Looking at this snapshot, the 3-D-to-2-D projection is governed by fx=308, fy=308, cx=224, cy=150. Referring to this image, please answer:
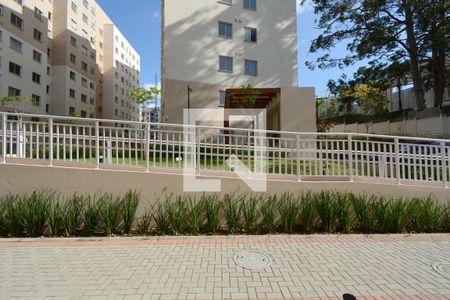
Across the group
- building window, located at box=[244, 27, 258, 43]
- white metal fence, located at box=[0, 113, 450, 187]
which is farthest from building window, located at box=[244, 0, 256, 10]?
white metal fence, located at box=[0, 113, 450, 187]

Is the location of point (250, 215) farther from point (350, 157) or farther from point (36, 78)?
point (36, 78)

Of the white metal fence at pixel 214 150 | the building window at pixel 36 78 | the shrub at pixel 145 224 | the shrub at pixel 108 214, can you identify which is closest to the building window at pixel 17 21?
the building window at pixel 36 78

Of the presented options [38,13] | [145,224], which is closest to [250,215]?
[145,224]

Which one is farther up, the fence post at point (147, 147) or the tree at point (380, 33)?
the tree at point (380, 33)

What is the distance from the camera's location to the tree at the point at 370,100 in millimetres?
30297

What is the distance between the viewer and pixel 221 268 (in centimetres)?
437

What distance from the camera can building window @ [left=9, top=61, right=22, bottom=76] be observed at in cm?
3144

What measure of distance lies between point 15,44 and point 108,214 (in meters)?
35.1

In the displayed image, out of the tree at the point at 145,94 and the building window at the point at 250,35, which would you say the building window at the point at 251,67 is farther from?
the tree at the point at 145,94

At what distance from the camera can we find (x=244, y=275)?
413cm

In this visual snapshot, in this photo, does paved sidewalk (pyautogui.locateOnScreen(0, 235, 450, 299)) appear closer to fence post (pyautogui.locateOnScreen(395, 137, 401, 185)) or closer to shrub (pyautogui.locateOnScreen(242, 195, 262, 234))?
shrub (pyautogui.locateOnScreen(242, 195, 262, 234))

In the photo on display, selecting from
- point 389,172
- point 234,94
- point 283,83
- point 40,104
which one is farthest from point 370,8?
point 40,104

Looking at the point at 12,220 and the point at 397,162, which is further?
the point at 397,162

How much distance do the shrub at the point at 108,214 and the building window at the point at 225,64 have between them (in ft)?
71.8
